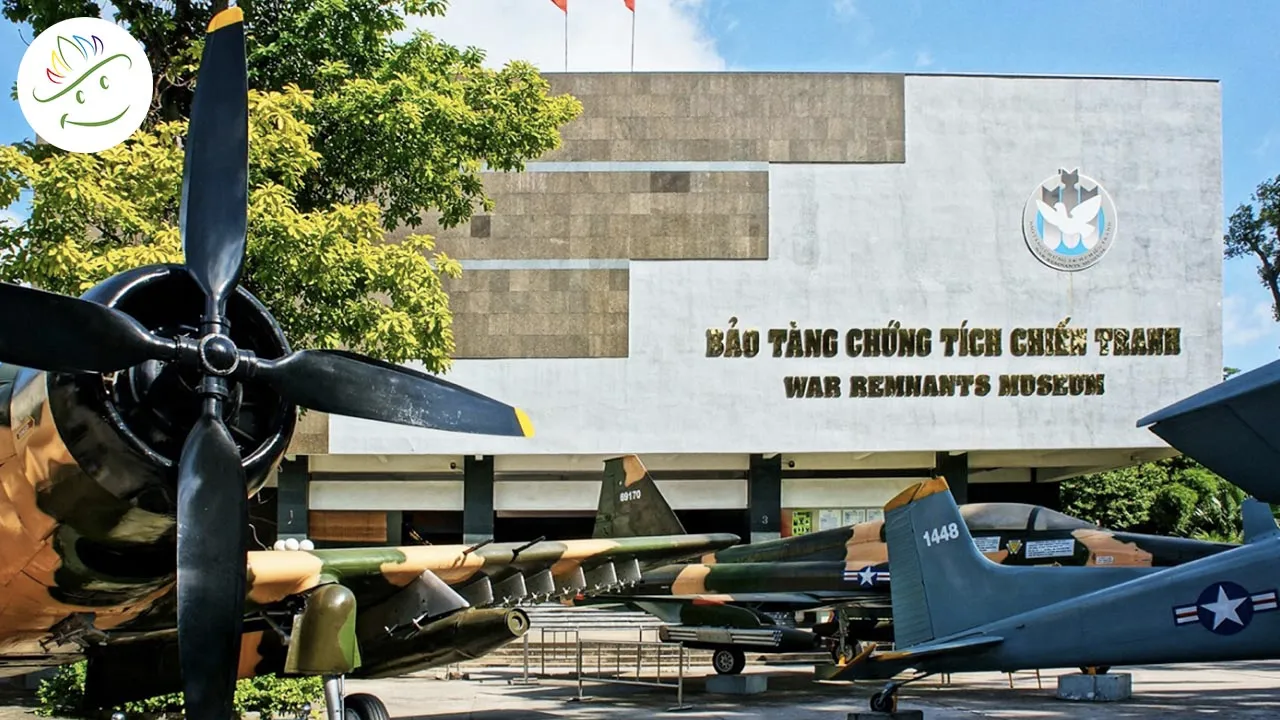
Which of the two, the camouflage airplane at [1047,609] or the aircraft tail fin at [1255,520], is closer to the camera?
the camouflage airplane at [1047,609]

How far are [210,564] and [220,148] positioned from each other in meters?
2.43

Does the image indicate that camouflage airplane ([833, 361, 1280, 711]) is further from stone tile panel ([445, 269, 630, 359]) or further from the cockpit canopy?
stone tile panel ([445, 269, 630, 359])

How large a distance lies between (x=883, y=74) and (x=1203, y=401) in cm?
2615

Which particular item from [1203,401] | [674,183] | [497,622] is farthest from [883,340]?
[1203,401]

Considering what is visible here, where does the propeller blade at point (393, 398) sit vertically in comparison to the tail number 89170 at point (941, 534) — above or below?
above

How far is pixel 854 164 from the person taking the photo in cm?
3136

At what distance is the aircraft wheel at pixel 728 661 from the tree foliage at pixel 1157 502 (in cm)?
2113

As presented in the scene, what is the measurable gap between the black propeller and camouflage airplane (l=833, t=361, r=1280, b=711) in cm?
597

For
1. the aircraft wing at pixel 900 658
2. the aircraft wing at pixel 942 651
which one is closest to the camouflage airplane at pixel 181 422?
the aircraft wing at pixel 900 658

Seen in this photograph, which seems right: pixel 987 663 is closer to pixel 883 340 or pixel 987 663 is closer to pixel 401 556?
pixel 401 556

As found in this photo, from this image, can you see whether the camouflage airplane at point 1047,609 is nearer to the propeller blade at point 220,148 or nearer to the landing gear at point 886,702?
the landing gear at point 886,702

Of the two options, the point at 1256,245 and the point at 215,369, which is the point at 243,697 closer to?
the point at 215,369

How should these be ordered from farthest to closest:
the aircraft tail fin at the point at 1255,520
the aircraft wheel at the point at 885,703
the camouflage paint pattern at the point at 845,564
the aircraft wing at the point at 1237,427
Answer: the camouflage paint pattern at the point at 845,564 → the aircraft tail fin at the point at 1255,520 → the aircraft wheel at the point at 885,703 → the aircraft wing at the point at 1237,427

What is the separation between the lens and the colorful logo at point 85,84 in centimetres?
1183
